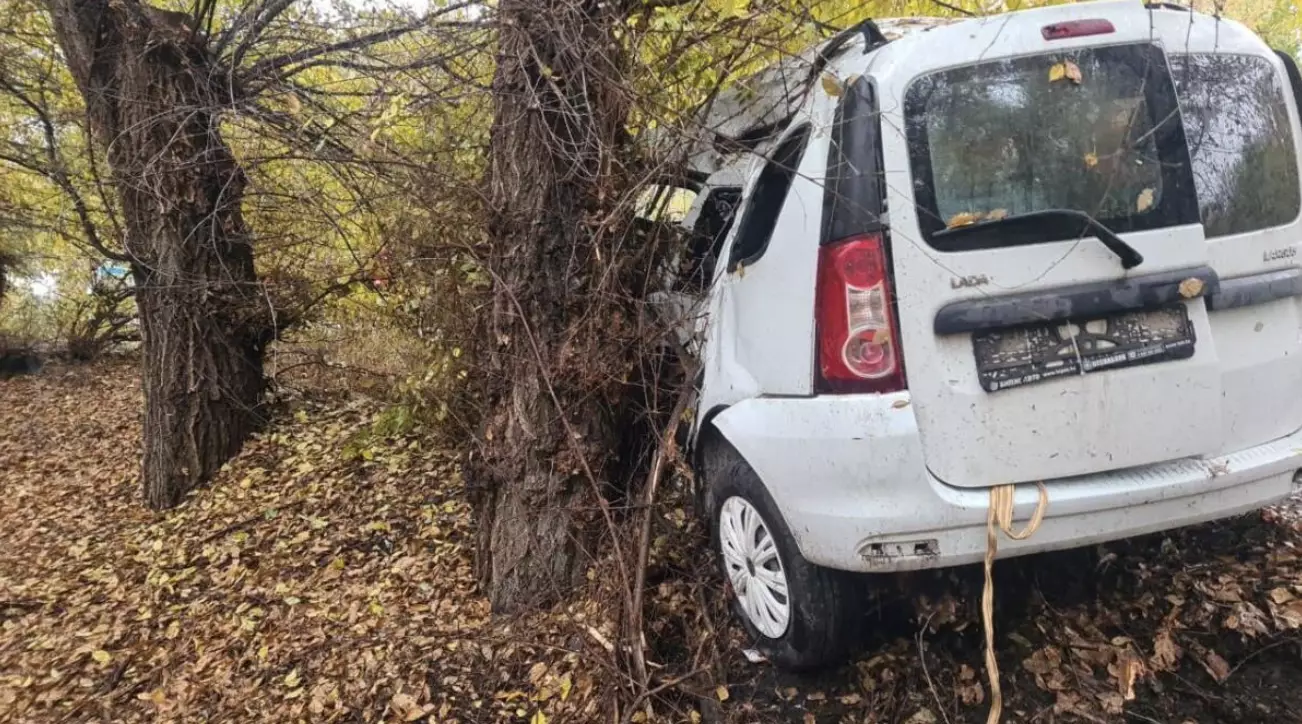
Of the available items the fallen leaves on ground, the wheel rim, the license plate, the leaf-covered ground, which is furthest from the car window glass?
the fallen leaves on ground

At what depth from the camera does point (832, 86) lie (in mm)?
2373

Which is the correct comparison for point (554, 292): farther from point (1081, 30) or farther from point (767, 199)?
point (1081, 30)

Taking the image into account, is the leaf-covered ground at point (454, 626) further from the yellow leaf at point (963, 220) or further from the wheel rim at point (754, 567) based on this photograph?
the yellow leaf at point (963, 220)

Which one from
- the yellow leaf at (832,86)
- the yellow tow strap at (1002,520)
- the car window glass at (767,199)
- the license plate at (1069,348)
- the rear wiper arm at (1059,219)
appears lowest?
the yellow tow strap at (1002,520)

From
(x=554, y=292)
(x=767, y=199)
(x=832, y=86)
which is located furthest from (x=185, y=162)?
(x=832, y=86)

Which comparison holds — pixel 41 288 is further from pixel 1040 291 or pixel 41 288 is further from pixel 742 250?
pixel 1040 291

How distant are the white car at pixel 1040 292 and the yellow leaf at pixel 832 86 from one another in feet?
0.04

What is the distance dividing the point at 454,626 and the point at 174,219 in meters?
3.90

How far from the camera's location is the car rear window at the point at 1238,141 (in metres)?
2.30

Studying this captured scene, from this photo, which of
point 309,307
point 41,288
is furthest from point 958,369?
point 41,288

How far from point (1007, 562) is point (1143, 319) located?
1119 mm

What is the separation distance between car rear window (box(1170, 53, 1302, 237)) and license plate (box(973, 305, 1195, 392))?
396 millimetres

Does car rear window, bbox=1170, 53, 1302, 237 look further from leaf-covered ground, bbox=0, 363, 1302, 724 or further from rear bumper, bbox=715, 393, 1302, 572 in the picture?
leaf-covered ground, bbox=0, 363, 1302, 724

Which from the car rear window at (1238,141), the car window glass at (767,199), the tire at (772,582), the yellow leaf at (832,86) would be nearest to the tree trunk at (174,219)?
the car window glass at (767,199)
